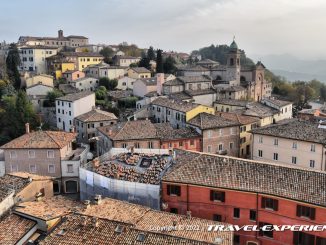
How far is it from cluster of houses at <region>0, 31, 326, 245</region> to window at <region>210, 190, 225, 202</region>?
7cm

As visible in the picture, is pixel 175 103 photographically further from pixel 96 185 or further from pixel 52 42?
pixel 52 42

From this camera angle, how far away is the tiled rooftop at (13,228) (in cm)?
2220

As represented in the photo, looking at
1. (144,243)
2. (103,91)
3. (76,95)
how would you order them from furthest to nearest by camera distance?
(103,91) < (76,95) < (144,243)

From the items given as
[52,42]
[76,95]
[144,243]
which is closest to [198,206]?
[144,243]

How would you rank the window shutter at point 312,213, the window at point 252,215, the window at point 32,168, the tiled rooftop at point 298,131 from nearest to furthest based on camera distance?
the window shutter at point 312,213, the window at point 252,215, the tiled rooftop at point 298,131, the window at point 32,168

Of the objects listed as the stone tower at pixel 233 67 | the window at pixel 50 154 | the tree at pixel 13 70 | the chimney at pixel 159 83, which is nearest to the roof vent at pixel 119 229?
the window at pixel 50 154

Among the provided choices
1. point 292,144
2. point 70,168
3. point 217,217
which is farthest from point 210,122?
point 217,217

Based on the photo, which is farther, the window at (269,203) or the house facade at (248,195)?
the window at (269,203)

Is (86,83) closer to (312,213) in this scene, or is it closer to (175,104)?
(175,104)

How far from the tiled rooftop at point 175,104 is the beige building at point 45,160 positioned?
16529 mm

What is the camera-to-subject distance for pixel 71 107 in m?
54.5

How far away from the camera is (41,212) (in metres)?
24.3

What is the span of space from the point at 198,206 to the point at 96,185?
27.8ft

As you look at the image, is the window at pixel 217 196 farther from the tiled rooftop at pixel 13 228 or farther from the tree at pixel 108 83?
the tree at pixel 108 83
